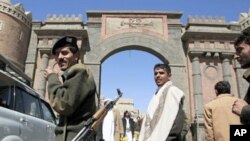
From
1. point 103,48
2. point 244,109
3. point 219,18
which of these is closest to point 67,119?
point 244,109

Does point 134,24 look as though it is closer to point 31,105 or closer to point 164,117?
point 31,105

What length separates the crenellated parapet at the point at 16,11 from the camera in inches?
674

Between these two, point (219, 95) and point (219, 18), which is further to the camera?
point (219, 18)

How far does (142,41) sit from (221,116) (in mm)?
14072

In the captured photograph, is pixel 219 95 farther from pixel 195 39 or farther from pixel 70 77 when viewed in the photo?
pixel 195 39

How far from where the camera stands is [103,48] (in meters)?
17.9

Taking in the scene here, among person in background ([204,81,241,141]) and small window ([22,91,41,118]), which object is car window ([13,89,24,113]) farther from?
person in background ([204,81,241,141])

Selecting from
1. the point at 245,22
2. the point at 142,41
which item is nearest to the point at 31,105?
the point at 142,41

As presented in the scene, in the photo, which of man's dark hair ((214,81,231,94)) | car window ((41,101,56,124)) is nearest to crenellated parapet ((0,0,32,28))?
car window ((41,101,56,124))

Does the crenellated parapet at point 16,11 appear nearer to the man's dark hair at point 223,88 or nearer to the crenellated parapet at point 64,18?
the crenellated parapet at point 64,18

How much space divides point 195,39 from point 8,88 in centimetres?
1487

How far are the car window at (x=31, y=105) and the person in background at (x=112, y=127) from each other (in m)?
2.97

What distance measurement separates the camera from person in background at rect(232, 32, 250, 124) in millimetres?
2588

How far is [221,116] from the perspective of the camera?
414cm
